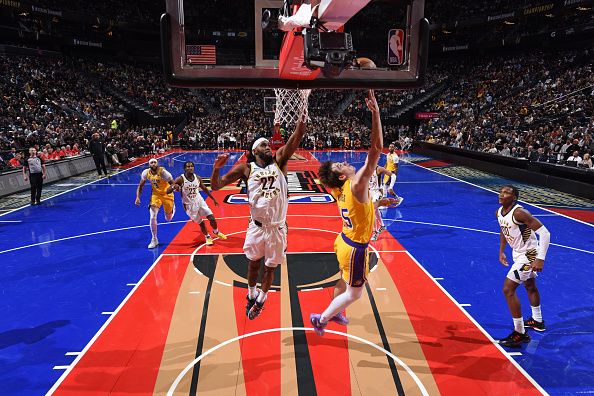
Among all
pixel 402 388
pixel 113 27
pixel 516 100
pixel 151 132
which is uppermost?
pixel 113 27

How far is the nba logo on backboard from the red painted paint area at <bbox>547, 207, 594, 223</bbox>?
8978 millimetres

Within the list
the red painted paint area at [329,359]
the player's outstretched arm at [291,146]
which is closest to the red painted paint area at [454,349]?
the red painted paint area at [329,359]

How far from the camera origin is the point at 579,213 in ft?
38.8

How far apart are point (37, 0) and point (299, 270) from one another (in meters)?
36.0

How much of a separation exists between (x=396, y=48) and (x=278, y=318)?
4011mm

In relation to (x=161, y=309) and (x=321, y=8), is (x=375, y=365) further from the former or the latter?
(x=321, y=8)

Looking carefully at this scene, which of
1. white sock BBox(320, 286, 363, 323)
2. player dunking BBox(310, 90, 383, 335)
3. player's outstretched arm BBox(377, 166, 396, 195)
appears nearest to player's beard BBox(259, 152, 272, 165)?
player dunking BBox(310, 90, 383, 335)

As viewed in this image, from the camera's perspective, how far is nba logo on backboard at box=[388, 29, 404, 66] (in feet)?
16.9

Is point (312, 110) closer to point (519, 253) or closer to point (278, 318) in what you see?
point (278, 318)

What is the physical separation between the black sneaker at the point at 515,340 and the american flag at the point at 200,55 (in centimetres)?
517

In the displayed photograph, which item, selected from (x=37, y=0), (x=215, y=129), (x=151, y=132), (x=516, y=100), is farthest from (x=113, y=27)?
(x=516, y=100)

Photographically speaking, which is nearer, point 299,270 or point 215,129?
point 299,270

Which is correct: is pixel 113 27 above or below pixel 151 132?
above

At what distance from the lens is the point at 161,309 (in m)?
6.16
